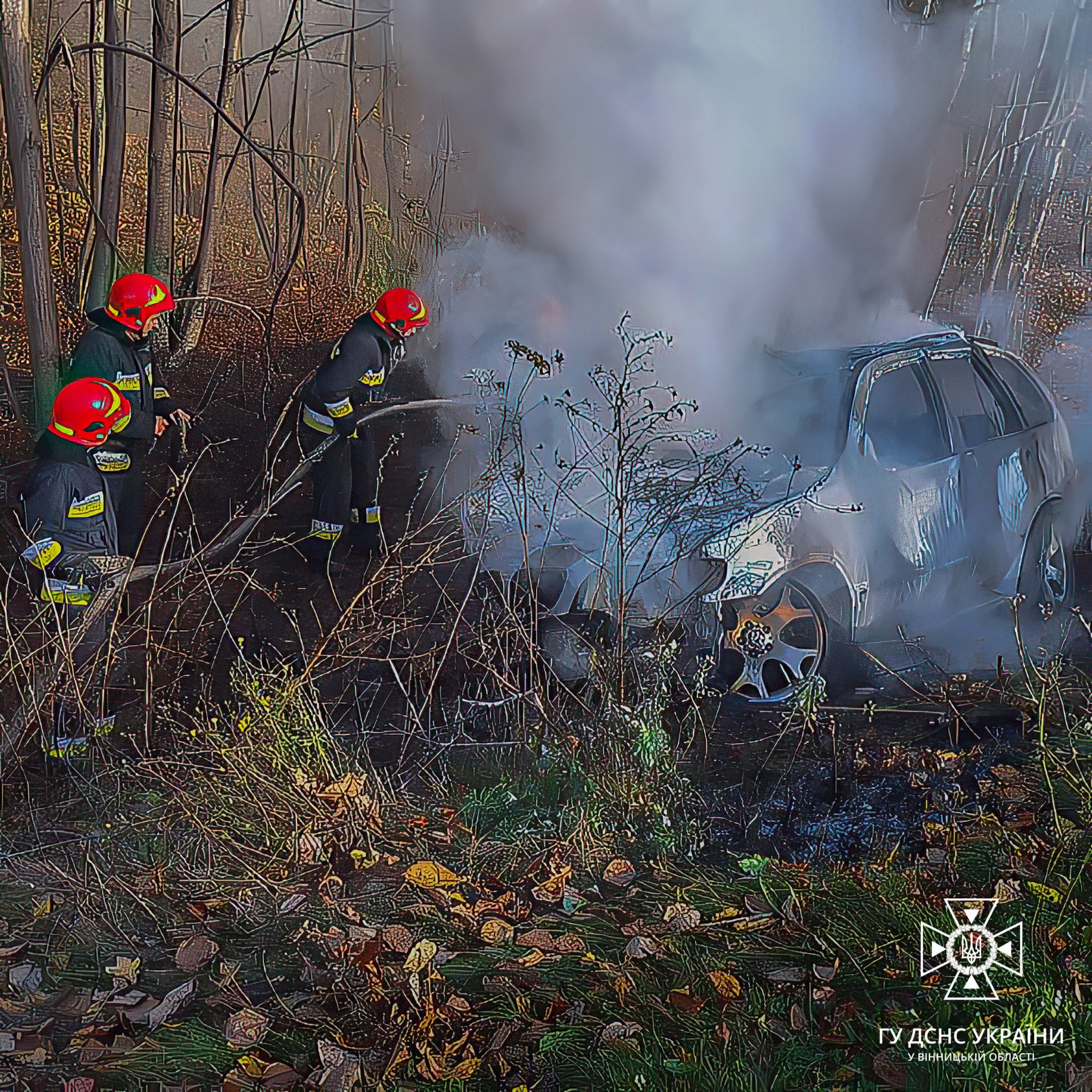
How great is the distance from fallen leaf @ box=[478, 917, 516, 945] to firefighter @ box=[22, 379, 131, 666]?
1746 millimetres

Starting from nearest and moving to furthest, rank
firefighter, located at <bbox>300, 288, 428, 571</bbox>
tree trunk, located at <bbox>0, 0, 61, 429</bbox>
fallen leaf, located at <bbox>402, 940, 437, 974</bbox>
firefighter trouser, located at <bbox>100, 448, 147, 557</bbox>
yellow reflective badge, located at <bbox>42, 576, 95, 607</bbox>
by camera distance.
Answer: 1. fallen leaf, located at <bbox>402, 940, 437, 974</bbox>
2. yellow reflective badge, located at <bbox>42, 576, 95, 607</bbox>
3. firefighter trouser, located at <bbox>100, 448, 147, 557</bbox>
4. firefighter, located at <bbox>300, 288, 428, 571</bbox>
5. tree trunk, located at <bbox>0, 0, 61, 429</bbox>

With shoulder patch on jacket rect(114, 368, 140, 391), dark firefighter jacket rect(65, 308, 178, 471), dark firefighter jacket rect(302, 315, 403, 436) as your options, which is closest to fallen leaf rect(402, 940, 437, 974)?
dark firefighter jacket rect(302, 315, 403, 436)

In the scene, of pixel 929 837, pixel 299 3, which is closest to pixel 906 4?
pixel 299 3

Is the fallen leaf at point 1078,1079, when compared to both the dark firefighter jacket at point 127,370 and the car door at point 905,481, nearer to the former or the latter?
the car door at point 905,481

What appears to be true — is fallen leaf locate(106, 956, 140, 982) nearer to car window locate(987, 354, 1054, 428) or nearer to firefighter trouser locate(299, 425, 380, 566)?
firefighter trouser locate(299, 425, 380, 566)

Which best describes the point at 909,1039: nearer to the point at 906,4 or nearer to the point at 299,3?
the point at 906,4

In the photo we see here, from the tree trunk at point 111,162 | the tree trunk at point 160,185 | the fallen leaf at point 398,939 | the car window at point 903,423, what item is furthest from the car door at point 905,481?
the tree trunk at point 111,162

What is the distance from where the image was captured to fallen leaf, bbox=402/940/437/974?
296 centimetres

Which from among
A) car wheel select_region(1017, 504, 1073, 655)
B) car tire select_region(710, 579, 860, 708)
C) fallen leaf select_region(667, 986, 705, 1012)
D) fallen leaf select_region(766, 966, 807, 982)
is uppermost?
car wheel select_region(1017, 504, 1073, 655)

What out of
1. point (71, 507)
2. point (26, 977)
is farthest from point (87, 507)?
point (26, 977)

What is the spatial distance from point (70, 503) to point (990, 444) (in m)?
3.48

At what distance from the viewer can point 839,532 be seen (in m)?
3.74

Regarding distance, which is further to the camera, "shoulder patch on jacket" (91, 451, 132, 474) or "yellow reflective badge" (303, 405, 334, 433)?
"yellow reflective badge" (303, 405, 334, 433)

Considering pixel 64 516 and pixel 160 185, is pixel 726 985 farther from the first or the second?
pixel 160 185
